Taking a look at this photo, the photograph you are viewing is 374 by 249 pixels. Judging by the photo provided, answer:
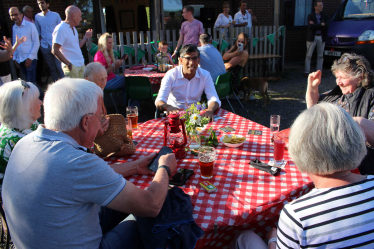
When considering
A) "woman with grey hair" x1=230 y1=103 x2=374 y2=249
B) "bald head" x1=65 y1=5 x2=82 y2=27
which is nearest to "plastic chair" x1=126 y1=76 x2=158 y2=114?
"bald head" x1=65 y1=5 x2=82 y2=27

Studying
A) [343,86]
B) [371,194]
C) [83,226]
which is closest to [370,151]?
[343,86]

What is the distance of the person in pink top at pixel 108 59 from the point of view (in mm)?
5402

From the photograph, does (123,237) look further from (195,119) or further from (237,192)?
(195,119)

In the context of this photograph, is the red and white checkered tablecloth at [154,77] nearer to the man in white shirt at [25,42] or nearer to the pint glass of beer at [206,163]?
the man in white shirt at [25,42]

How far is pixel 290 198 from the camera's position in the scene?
1.63 m

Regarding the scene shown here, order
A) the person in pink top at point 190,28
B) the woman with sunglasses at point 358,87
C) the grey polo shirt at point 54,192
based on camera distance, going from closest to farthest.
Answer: the grey polo shirt at point 54,192
the woman with sunglasses at point 358,87
the person in pink top at point 190,28

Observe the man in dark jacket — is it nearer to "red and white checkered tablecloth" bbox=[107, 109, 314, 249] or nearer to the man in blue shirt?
the man in blue shirt

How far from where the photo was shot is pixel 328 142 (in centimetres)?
113

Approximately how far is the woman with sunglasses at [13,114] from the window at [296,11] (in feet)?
38.1

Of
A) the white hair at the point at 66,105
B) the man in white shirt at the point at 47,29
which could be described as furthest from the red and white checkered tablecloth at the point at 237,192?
the man in white shirt at the point at 47,29

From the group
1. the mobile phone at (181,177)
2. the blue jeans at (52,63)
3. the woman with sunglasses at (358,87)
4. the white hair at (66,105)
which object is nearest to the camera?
the white hair at (66,105)

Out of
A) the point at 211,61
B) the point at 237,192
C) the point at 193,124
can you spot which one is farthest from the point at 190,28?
the point at 237,192

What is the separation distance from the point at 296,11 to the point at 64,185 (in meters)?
12.8

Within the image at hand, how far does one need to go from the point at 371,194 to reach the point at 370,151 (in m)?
1.43
